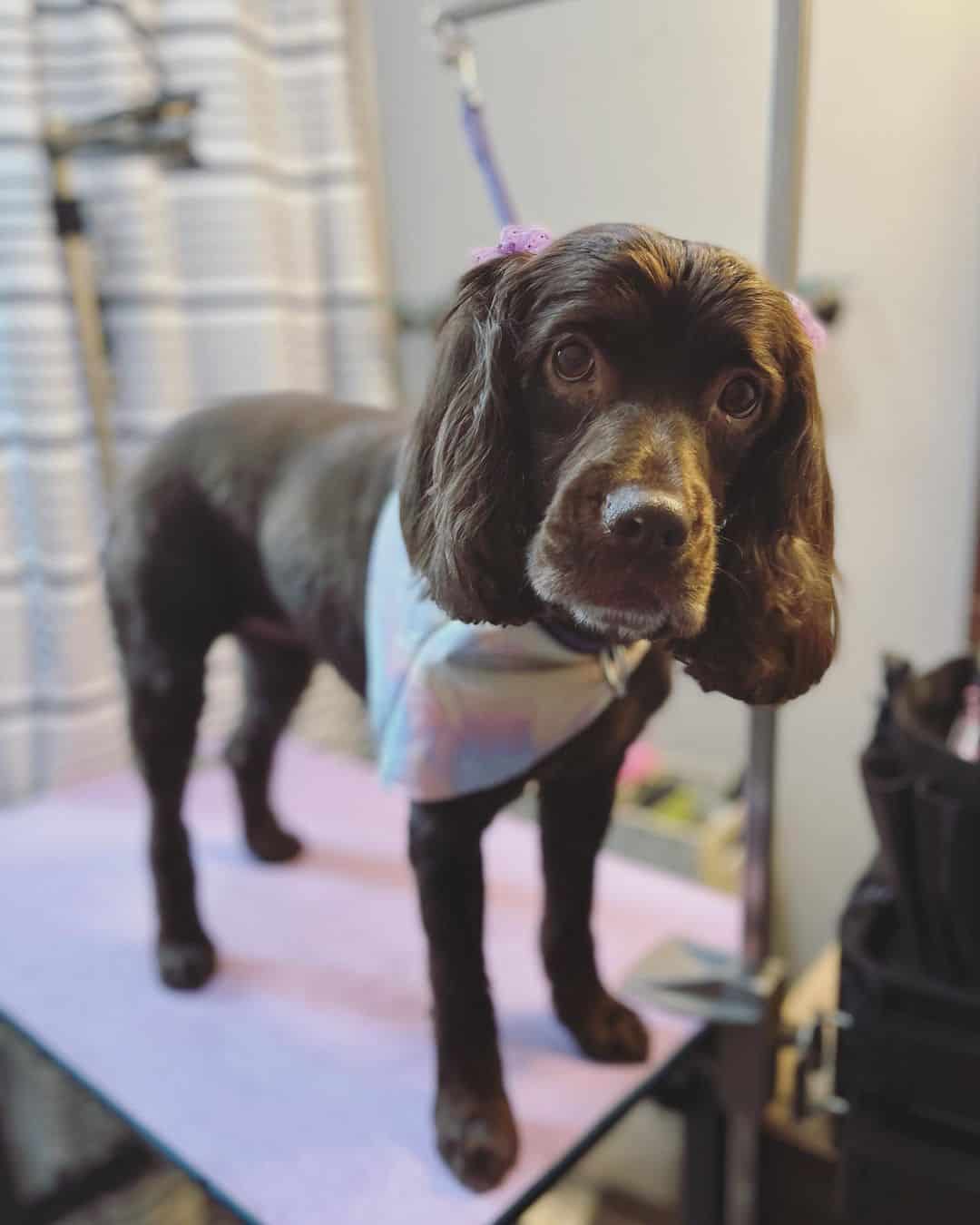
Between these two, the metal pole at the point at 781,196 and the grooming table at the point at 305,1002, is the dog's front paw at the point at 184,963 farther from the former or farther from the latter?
the metal pole at the point at 781,196

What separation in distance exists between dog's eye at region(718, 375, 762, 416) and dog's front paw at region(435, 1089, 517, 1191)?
0.54 m

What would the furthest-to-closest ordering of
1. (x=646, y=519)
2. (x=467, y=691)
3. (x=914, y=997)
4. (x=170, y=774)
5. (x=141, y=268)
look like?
(x=141, y=268) → (x=170, y=774) → (x=914, y=997) → (x=467, y=691) → (x=646, y=519)

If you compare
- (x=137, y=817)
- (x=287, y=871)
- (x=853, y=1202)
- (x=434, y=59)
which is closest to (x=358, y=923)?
(x=287, y=871)

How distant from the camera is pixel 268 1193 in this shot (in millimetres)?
736

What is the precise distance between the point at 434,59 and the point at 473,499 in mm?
869

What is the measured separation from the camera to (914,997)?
76cm

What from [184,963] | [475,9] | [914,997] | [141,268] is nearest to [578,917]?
[914,997]

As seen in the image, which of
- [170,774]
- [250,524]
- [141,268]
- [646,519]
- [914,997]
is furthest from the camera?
[141,268]

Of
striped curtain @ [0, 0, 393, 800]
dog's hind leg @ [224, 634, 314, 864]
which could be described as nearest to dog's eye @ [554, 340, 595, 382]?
dog's hind leg @ [224, 634, 314, 864]

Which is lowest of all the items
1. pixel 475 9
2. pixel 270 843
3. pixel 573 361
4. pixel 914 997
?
pixel 270 843

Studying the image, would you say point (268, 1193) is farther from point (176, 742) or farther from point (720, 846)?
point (720, 846)

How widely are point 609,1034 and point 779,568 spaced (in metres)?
0.51

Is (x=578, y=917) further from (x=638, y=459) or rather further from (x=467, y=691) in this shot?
(x=638, y=459)

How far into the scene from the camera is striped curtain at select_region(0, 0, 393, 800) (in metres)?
1.29
